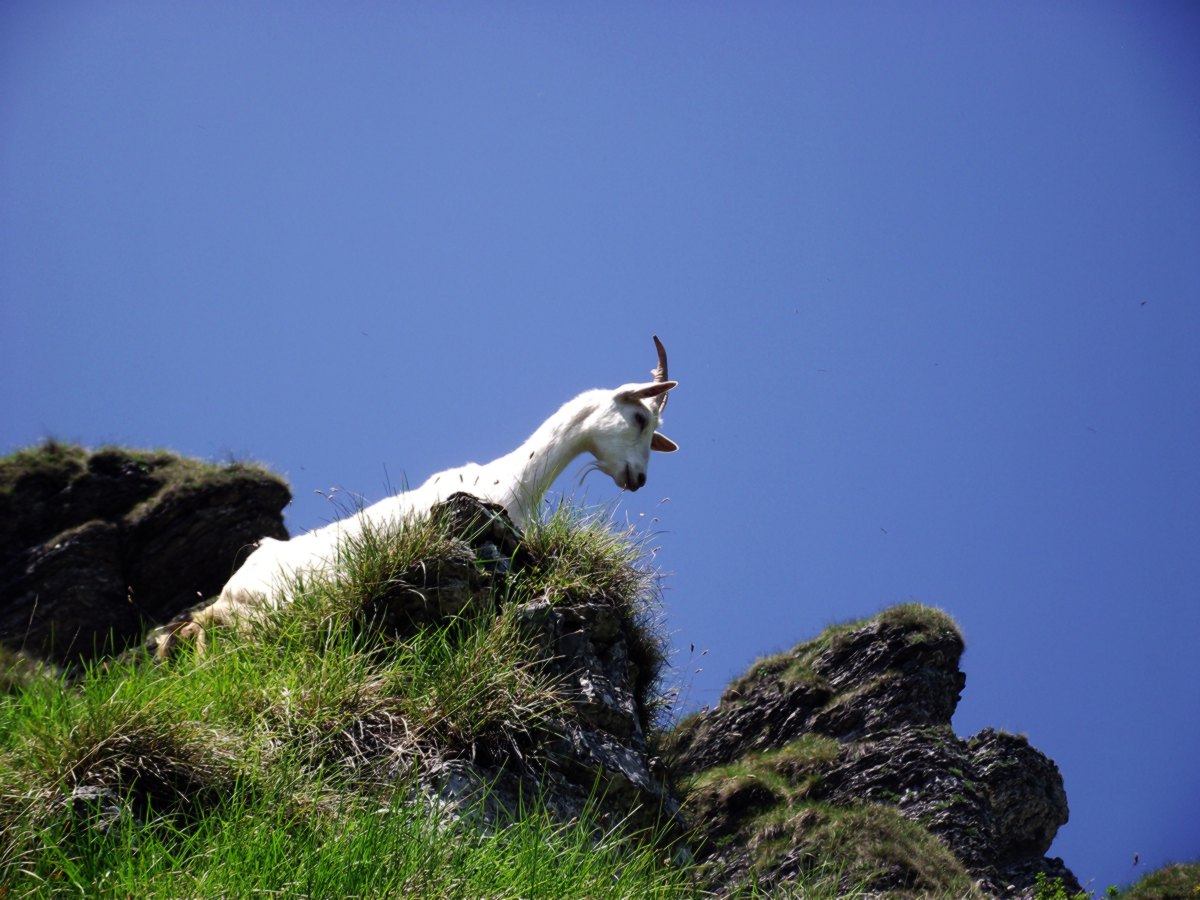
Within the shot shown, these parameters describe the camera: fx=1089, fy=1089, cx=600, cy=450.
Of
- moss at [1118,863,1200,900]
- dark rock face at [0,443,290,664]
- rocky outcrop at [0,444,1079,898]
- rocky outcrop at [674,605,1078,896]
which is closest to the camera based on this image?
rocky outcrop at [0,444,1079,898]

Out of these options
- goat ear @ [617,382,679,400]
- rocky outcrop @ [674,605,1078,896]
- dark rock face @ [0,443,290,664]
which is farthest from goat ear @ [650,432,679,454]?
dark rock face @ [0,443,290,664]

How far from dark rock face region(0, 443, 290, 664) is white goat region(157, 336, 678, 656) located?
6279 mm

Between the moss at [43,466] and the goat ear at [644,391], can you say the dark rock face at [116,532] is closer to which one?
the moss at [43,466]

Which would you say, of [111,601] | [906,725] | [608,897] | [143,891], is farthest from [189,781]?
[906,725]

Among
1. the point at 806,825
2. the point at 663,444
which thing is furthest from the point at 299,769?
the point at 806,825

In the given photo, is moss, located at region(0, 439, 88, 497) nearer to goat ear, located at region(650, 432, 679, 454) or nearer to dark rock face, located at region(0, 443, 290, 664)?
dark rock face, located at region(0, 443, 290, 664)

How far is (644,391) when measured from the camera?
10016mm

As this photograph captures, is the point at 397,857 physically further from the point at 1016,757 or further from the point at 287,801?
the point at 1016,757

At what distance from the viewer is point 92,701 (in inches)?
191

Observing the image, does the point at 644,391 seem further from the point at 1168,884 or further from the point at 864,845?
the point at 1168,884

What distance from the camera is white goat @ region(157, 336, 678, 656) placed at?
7.36 m

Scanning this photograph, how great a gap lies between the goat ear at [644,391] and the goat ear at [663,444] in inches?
31.2

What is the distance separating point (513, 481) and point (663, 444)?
95.6 inches

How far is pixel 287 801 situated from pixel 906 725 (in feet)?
40.4
